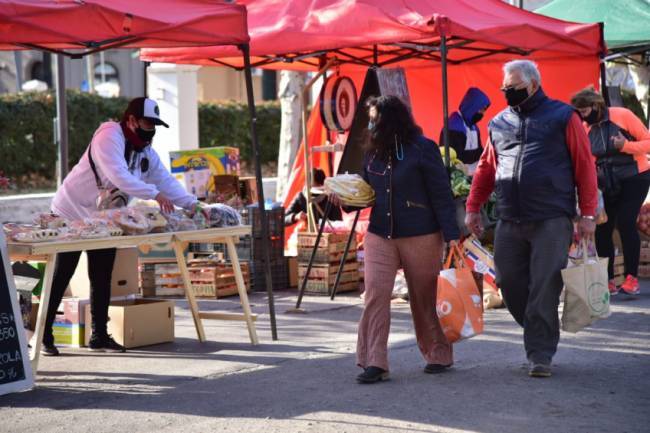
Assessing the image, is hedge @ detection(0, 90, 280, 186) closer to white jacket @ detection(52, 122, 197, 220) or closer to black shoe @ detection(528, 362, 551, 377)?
white jacket @ detection(52, 122, 197, 220)

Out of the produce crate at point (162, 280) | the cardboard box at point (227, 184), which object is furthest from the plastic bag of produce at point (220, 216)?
the cardboard box at point (227, 184)

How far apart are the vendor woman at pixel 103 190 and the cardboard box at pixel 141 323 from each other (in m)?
0.11

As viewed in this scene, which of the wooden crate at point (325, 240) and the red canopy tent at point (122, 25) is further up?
the red canopy tent at point (122, 25)

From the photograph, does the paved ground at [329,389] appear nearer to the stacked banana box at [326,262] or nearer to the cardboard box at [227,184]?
the stacked banana box at [326,262]

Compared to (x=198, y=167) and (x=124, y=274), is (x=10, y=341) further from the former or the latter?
(x=198, y=167)

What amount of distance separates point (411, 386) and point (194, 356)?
1906 millimetres

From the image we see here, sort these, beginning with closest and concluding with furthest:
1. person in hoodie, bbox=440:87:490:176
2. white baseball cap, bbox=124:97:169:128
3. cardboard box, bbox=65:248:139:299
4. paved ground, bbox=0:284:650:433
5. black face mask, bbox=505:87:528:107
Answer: paved ground, bbox=0:284:650:433 < black face mask, bbox=505:87:528:107 < white baseball cap, bbox=124:97:169:128 < cardboard box, bbox=65:248:139:299 < person in hoodie, bbox=440:87:490:176

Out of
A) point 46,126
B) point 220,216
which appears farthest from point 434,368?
point 46,126

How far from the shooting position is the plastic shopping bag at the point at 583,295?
22.5 feet

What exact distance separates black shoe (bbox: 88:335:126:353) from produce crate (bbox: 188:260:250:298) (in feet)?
9.34

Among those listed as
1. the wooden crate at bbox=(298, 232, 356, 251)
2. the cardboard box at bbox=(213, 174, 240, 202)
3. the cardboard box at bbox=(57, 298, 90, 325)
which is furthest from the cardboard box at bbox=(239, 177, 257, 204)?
the cardboard box at bbox=(57, 298, 90, 325)

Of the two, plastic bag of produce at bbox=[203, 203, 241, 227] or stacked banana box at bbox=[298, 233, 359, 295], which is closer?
plastic bag of produce at bbox=[203, 203, 241, 227]

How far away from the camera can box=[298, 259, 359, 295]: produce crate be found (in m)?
11.2

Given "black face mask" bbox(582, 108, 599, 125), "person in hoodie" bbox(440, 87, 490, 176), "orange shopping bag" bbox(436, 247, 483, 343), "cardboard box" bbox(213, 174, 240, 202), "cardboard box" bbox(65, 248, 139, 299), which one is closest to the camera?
"orange shopping bag" bbox(436, 247, 483, 343)
